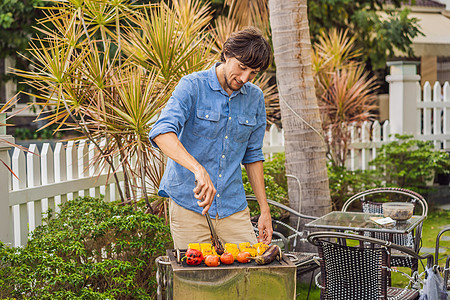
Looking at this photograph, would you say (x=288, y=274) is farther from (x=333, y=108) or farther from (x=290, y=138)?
(x=333, y=108)

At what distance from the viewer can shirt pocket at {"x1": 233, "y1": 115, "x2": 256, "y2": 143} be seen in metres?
3.04

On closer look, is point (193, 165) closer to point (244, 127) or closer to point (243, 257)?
point (243, 257)

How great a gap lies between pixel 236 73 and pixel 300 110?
2421mm

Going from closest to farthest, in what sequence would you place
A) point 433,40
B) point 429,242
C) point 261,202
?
point 261,202, point 429,242, point 433,40

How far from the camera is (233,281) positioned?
8.17 ft

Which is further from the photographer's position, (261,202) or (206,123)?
(261,202)

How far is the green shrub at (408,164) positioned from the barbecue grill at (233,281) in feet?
18.0

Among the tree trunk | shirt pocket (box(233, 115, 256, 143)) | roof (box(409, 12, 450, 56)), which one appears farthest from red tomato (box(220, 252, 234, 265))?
roof (box(409, 12, 450, 56))

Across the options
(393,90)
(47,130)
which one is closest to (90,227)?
(393,90)

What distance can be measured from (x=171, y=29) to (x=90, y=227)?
70.9 inches

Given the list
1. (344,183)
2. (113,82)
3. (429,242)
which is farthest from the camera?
(344,183)

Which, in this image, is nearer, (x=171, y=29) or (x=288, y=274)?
(x=288, y=274)

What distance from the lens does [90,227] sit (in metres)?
3.74

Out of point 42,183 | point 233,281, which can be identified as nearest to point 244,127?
point 233,281
